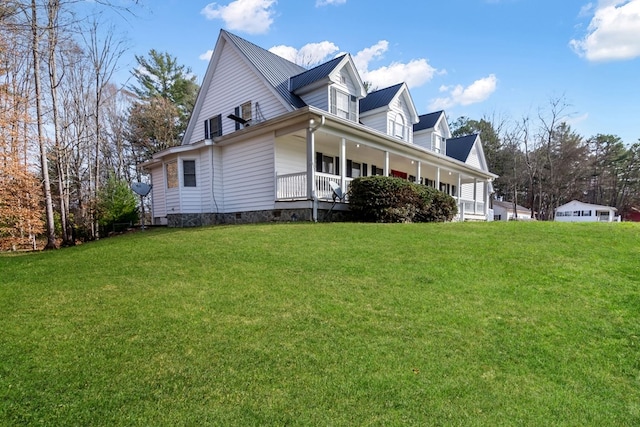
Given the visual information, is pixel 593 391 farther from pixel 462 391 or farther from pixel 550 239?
pixel 550 239

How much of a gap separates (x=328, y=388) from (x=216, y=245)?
4982mm

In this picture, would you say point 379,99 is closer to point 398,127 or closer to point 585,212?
point 398,127

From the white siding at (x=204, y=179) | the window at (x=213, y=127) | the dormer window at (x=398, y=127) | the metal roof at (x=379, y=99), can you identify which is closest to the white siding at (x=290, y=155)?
the white siding at (x=204, y=179)

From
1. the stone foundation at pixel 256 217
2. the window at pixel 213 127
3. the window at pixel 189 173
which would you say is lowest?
the stone foundation at pixel 256 217

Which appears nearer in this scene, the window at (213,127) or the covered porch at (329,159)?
the covered porch at (329,159)

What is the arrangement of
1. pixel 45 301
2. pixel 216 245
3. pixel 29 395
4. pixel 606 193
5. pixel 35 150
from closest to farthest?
pixel 29 395, pixel 45 301, pixel 216 245, pixel 35 150, pixel 606 193

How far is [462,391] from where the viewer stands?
97.8 inches

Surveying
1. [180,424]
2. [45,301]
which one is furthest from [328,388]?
[45,301]

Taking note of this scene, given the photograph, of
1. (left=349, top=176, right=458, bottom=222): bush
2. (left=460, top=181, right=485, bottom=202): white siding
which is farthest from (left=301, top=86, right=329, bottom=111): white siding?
(left=460, top=181, right=485, bottom=202): white siding

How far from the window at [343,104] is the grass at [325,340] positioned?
8.79m

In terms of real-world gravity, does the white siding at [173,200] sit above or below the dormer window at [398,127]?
below

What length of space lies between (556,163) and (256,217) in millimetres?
39867

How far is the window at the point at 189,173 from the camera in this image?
1335 centimetres

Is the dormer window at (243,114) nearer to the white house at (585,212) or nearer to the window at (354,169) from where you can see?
the window at (354,169)
